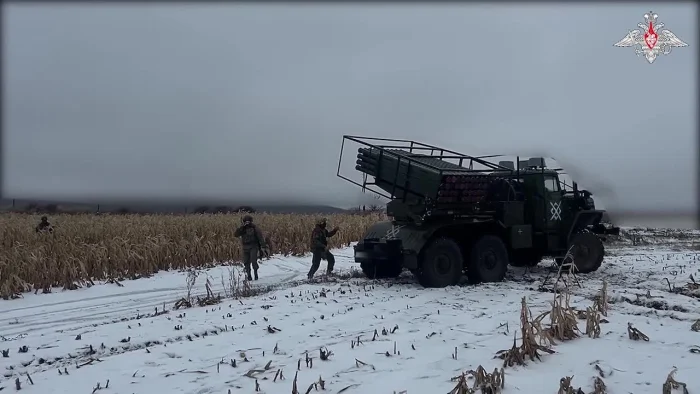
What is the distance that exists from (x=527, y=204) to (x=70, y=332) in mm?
9237

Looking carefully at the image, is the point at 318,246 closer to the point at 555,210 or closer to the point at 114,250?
the point at 114,250

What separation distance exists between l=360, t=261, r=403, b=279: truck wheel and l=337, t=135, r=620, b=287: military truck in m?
0.02

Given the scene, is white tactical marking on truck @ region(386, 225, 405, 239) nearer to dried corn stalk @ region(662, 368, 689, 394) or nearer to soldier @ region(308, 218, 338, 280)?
soldier @ region(308, 218, 338, 280)

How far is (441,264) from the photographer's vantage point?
11.0 m

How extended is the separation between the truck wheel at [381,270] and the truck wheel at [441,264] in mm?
1805

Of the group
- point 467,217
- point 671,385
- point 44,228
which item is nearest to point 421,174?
point 467,217

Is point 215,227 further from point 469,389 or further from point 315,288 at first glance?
point 469,389

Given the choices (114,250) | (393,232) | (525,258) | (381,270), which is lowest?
(381,270)

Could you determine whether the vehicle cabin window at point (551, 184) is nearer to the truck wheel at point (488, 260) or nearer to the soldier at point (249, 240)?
the truck wheel at point (488, 260)

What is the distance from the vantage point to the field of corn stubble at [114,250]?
11.6m

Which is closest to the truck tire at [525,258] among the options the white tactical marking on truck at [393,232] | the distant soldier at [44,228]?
the white tactical marking on truck at [393,232]

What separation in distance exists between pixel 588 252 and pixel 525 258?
4.58 ft

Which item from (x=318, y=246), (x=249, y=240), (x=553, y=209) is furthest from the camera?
(x=318, y=246)

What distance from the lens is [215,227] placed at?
19.2 meters
